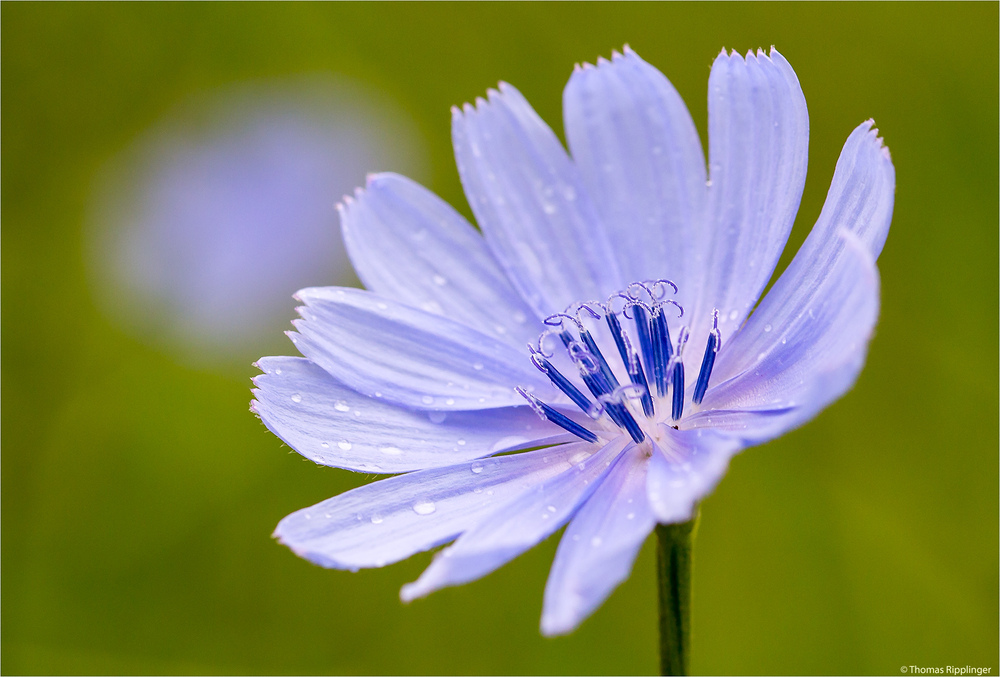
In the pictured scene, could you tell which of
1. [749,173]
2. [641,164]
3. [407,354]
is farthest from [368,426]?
[749,173]

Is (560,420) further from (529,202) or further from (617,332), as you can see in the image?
(529,202)

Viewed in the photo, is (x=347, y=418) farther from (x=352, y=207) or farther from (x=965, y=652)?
(x=965, y=652)

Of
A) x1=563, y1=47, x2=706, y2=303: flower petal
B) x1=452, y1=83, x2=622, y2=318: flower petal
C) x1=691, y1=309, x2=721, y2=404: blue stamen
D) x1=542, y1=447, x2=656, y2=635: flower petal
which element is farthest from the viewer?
x1=452, y1=83, x2=622, y2=318: flower petal

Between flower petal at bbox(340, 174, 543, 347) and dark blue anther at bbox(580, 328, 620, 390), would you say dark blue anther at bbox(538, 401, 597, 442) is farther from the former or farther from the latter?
flower petal at bbox(340, 174, 543, 347)

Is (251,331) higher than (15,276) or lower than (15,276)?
lower

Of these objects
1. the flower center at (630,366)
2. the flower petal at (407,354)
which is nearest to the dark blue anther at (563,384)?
the flower center at (630,366)

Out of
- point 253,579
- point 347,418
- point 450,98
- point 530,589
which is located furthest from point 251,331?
point 347,418

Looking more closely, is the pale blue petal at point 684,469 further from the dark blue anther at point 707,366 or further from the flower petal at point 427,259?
the flower petal at point 427,259

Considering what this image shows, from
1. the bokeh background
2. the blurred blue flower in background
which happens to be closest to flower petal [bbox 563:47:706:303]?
the bokeh background
